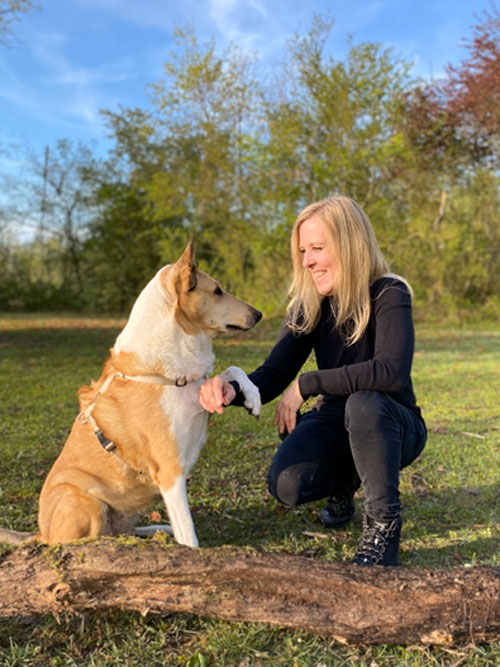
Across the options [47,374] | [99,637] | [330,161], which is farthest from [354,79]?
[99,637]

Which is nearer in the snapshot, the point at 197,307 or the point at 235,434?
the point at 197,307

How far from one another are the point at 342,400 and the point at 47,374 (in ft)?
21.1

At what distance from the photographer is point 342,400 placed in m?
3.09

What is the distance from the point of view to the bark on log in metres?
1.90

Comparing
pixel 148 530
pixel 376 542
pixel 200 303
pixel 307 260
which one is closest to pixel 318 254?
pixel 307 260

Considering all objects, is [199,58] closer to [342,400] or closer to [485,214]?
[485,214]

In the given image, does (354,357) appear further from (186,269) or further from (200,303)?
(186,269)

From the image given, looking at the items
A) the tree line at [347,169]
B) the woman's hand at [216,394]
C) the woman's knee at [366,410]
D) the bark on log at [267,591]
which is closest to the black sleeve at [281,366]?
the woman's hand at [216,394]

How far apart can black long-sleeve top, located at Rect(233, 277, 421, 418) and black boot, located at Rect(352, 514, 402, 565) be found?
2.12 feet

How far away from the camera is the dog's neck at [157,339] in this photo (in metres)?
2.68

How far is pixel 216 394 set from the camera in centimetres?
257

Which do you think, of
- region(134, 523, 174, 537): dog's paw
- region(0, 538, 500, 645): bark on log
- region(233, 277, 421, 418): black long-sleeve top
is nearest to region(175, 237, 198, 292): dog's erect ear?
region(233, 277, 421, 418): black long-sleeve top

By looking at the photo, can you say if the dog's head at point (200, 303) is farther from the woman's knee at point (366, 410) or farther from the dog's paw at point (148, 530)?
the dog's paw at point (148, 530)

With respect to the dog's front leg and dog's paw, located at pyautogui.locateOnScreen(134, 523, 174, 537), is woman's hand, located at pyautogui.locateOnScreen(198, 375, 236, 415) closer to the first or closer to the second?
the dog's front leg
